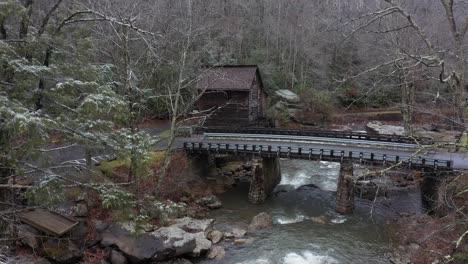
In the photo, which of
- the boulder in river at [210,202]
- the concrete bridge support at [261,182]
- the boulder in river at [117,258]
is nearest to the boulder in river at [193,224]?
the boulder in river at [210,202]

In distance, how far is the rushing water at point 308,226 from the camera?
1714 centimetres

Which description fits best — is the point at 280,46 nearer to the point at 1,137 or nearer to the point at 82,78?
the point at 82,78

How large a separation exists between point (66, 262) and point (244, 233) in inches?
348

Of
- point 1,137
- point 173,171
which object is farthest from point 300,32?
point 1,137

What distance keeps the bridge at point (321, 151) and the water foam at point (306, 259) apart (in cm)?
560

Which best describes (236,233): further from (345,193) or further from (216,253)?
(345,193)

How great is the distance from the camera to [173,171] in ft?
80.7

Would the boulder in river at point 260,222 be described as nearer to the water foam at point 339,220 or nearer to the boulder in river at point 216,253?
the boulder in river at point 216,253

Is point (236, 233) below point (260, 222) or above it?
below

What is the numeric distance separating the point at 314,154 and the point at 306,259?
815 centimetres

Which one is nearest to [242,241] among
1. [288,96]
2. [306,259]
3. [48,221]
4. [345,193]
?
[306,259]

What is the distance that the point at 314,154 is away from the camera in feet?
76.6

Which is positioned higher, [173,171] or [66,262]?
[173,171]

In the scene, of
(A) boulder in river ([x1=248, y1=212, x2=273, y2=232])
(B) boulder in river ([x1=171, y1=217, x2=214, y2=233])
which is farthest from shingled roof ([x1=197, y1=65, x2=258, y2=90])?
(B) boulder in river ([x1=171, y1=217, x2=214, y2=233])
